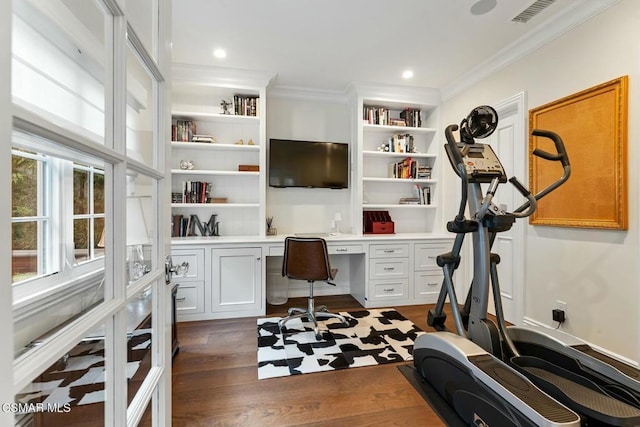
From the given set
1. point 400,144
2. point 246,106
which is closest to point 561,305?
point 400,144

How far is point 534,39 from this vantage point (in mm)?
2490

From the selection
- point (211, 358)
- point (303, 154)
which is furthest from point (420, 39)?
point (211, 358)

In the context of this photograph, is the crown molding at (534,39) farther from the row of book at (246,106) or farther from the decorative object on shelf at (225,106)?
the decorative object on shelf at (225,106)

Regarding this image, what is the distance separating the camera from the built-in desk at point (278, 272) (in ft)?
9.27

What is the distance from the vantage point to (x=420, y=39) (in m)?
2.60

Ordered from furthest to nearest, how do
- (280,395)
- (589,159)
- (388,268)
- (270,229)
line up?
(270,229)
(388,268)
(589,159)
(280,395)

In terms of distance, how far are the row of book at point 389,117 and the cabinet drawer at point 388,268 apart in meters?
1.77

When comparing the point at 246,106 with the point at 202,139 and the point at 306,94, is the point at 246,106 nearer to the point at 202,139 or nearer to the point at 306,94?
the point at 202,139

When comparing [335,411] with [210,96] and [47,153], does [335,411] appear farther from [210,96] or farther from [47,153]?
[210,96]

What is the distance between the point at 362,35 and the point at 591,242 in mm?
2503

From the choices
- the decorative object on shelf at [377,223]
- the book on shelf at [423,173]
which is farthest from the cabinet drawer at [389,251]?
the book on shelf at [423,173]

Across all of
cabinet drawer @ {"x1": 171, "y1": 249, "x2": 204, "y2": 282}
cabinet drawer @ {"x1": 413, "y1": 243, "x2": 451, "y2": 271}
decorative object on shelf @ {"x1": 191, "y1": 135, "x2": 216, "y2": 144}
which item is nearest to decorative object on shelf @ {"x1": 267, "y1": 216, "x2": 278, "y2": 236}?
cabinet drawer @ {"x1": 171, "y1": 249, "x2": 204, "y2": 282}

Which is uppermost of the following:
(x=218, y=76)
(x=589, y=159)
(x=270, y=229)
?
(x=218, y=76)

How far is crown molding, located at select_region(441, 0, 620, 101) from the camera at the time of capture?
2.08 meters
